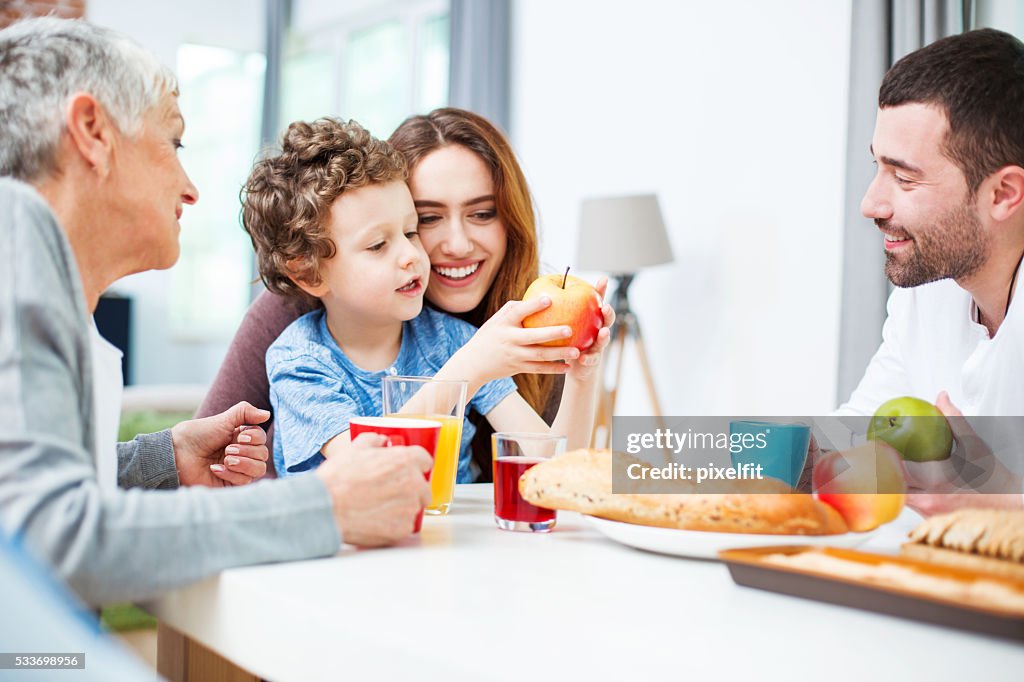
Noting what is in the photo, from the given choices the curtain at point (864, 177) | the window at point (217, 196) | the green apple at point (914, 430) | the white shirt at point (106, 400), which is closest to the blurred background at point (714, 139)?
the curtain at point (864, 177)

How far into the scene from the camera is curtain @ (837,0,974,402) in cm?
319

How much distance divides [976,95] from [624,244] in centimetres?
191

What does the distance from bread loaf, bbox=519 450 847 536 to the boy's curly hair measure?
2.30ft

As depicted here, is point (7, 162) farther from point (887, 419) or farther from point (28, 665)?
point (887, 419)

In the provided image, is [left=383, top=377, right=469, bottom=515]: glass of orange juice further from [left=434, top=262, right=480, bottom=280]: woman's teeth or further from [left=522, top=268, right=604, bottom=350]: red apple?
[left=434, top=262, right=480, bottom=280]: woman's teeth

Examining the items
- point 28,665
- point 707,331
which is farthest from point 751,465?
point 707,331

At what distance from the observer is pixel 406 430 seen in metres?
1.01

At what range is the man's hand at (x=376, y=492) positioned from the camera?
0.86 meters

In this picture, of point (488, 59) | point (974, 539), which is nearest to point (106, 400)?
point (974, 539)

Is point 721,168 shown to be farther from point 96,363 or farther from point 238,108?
point 238,108

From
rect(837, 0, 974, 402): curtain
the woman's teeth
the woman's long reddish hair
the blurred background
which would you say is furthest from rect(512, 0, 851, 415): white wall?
the woman's teeth

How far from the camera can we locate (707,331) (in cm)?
405

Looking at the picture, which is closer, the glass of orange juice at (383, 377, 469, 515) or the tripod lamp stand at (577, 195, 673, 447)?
the glass of orange juice at (383, 377, 469, 515)

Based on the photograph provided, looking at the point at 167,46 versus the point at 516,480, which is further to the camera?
the point at 167,46
